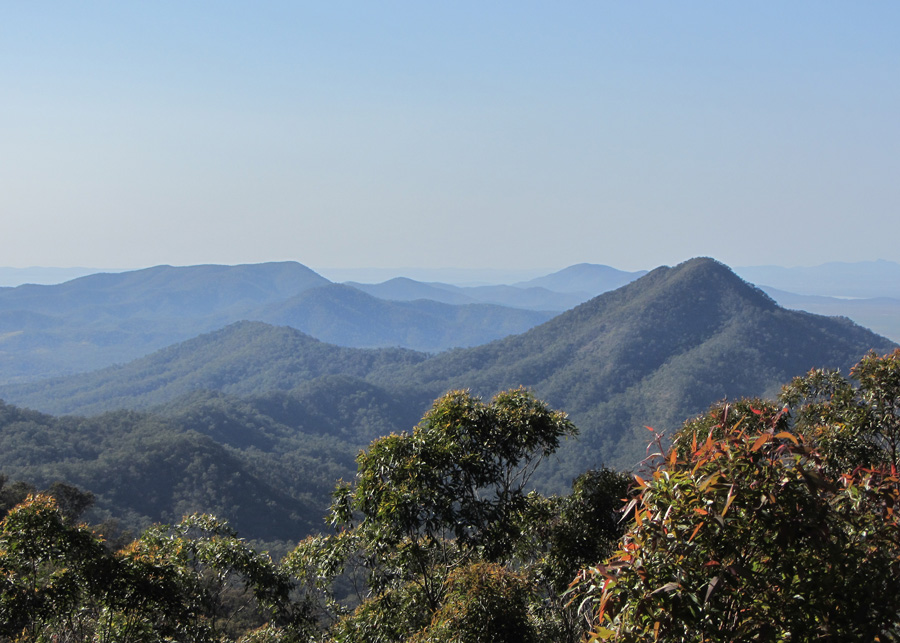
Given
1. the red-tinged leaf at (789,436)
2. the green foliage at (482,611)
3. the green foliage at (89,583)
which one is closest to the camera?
the red-tinged leaf at (789,436)

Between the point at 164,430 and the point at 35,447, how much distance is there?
1599cm

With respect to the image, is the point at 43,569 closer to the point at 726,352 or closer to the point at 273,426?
the point at 273,426

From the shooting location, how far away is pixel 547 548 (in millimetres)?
9477

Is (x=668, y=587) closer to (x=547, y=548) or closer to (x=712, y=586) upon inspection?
(x=712, y=586)

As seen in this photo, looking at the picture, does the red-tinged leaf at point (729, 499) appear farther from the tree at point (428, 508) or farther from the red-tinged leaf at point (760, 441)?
the tree at point (428, 508)

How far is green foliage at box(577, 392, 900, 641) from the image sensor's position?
254 centimetres

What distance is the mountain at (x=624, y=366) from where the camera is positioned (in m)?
112

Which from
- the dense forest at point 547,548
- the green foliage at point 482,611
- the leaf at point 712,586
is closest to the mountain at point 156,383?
the dense forest at point 547,548

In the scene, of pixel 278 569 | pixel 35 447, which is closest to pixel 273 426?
pixel 35 447

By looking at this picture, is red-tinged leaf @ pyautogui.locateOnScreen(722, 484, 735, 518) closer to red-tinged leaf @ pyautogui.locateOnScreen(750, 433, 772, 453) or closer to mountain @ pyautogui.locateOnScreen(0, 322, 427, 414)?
red-tinged leaf @ pyautogui.locateOnScreen(750, 433, 772, 453)

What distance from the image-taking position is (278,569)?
1004 centimetres

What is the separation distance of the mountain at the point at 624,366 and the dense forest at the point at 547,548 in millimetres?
83389

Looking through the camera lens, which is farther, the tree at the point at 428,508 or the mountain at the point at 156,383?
the mountain at the point at 156,383

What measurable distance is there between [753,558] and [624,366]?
133308 mm
